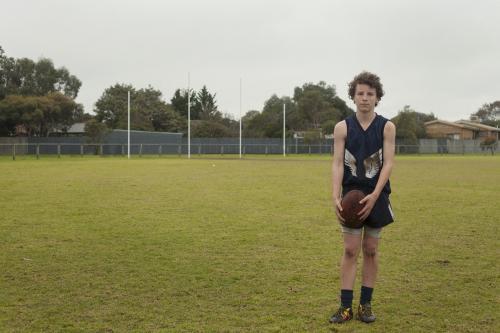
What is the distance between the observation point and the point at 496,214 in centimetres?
1059

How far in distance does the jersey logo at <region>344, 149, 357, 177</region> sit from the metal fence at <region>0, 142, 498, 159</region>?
47.2 meters

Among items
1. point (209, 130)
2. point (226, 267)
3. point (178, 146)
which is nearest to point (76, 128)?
point (209, 130)

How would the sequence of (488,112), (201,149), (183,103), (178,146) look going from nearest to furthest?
1. (178,146)
2. (201,149)
3. (183,103)
4. (488,112)

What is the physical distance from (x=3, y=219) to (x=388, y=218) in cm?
775

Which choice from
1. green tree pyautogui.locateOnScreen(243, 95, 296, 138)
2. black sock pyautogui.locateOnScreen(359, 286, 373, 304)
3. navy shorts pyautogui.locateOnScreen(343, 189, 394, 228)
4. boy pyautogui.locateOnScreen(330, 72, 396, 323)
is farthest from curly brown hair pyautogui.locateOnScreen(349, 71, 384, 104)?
green tree pyautogui.locateOnScreen(243, 95, 296, 138)

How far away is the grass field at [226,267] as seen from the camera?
4.45 metres

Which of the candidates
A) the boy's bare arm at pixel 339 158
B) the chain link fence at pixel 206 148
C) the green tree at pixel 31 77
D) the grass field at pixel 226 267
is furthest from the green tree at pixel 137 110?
the boy's bare arm at pixel 339 158

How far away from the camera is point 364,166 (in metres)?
4.44

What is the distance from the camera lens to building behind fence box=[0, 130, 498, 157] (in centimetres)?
5234

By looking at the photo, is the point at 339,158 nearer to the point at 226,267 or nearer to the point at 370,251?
the point at 370,251

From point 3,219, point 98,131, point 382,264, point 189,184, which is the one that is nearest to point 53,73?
point 98,131

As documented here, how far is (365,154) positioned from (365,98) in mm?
466

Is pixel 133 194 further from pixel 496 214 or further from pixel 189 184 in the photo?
pixel 496 214

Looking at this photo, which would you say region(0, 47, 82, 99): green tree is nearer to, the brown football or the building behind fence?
the building behind fence
